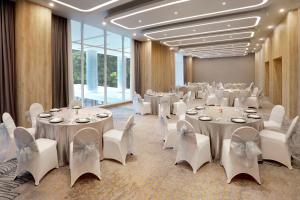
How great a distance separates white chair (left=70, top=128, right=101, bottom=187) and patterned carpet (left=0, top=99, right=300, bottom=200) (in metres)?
0.16

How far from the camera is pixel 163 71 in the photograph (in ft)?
44.6

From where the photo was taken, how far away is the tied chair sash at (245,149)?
2.78m

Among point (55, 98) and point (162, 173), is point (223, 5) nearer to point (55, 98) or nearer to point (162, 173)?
point (162, 173)

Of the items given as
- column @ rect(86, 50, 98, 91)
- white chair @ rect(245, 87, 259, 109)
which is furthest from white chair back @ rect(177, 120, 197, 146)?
column @ rect(86, 50, 98, 91)

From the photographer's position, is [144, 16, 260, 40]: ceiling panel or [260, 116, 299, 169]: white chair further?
[144, 16, 260, 40]: ceiling panel

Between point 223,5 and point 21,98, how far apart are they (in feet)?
21.3

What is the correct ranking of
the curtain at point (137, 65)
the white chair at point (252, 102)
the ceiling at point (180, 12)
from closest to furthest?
1. the ceiling at point (180, 12)
2. the white chair at point (252, 102)
3. the curtain at point (137, 65)

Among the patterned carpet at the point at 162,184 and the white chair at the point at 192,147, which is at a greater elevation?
the white chair at the point at 192,147

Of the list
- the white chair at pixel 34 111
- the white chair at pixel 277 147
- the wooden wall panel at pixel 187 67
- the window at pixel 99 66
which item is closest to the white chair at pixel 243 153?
the white chair at pixel 277 147

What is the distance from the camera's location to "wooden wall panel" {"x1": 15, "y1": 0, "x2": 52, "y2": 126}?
18.6ft

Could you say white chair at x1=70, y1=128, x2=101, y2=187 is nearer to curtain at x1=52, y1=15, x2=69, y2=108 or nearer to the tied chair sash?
the tied chair sash

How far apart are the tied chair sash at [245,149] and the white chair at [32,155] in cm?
280

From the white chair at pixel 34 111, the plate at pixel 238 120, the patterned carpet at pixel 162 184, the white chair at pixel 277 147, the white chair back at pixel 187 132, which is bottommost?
the patterned carpet at pixel 162 184

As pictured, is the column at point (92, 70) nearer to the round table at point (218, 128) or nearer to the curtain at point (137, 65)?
the curtain at point (137, 65)
